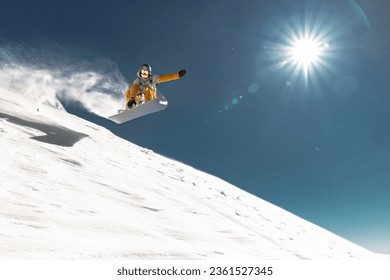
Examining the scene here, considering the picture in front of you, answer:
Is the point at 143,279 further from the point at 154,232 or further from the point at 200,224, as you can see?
the point at 200,224

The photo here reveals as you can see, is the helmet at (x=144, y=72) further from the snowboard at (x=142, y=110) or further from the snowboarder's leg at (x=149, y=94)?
the snowboard at (x=142, y=110)

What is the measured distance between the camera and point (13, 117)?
8.75 m

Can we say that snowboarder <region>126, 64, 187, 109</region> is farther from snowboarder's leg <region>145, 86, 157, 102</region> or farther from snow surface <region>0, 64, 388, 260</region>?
snow surface <region>0, 64, 388, 260</region>

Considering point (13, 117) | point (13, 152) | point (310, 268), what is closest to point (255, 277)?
point (310, 268)

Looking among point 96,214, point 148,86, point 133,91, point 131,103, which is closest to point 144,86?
point 148,86

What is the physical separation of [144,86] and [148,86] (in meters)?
0.20

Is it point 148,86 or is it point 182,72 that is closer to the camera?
point 148,86

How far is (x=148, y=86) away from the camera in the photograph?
13.6 meters

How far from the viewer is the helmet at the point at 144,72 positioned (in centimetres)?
1361

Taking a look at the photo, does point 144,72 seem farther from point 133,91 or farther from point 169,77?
point 169,77

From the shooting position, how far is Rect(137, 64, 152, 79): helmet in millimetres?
13609

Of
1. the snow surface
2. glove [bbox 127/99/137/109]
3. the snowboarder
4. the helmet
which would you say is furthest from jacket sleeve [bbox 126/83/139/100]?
the snow surface

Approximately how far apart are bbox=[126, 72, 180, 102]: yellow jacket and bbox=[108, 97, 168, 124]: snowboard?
1.53ft

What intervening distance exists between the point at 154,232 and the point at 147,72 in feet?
34.0
